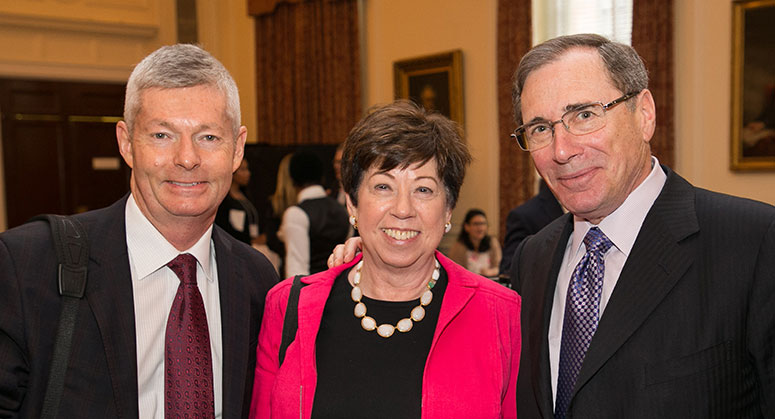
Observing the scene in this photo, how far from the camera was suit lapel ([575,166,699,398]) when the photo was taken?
5.08 ft

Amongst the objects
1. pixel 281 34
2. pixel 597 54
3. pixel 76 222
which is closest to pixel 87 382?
pixel 76 222

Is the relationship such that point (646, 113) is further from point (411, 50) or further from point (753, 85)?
point (411, 50)

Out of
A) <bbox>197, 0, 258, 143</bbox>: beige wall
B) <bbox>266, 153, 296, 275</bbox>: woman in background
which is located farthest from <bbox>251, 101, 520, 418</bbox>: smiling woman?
<bbox>197, 0, 258, 143</bbox>: beige wall

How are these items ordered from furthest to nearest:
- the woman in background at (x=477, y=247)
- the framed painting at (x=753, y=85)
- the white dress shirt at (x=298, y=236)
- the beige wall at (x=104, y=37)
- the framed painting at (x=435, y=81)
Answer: the beige wall at (x=104, y=37) → the framed painting at (x=435, y=81) → the woman in background at (x=477, y=247) → the framed painting at (x=753, y=85) → the white dress shirt at (x=298, y=236)

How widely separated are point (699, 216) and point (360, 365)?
975mm

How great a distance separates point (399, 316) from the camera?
195cm

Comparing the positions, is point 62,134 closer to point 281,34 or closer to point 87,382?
point 281,34

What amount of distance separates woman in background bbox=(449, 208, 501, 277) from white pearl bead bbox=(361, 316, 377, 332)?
430 cm

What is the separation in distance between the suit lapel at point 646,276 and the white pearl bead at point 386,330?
56 cm

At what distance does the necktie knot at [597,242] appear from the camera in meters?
1.71

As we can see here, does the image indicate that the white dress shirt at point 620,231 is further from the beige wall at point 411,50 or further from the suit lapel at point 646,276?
the beige wall at point 411,50

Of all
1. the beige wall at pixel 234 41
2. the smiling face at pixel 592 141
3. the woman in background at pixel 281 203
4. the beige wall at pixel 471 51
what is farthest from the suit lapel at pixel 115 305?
the beige wall at pixel 234 41

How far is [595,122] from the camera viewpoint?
1.67m

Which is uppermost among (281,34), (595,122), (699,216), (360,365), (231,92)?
(281,34)
